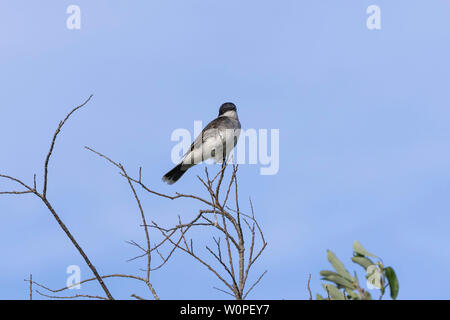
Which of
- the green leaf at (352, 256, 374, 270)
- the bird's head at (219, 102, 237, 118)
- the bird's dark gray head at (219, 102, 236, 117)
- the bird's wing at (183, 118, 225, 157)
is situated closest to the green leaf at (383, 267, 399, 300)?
the green leaf at (352, 256, 374, 270)

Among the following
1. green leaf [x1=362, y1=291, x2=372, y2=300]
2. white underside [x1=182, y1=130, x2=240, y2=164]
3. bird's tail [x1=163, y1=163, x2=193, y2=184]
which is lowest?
green leaf [x1=362, y1=291, x2=372, y2=300]

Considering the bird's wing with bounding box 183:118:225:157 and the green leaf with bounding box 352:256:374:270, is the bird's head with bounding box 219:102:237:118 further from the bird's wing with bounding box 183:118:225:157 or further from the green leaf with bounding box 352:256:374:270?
the green leaf with bounding box 352:256:374:270

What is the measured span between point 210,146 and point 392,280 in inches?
277

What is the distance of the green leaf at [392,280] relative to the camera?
6.01 feet

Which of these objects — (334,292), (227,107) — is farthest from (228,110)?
(334,292)

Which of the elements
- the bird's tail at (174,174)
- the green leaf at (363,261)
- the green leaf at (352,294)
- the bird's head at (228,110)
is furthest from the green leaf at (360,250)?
the bird's head at (228,110)

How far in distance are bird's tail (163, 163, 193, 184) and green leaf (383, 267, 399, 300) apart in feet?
23.6

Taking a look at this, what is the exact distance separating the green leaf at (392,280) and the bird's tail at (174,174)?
7196 mm

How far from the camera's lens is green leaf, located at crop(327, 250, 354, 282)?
6.10 feet

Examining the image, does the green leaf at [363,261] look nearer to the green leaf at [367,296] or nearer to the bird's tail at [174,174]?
the green leaf at [367,296]

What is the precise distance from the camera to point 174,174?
8.97 meters

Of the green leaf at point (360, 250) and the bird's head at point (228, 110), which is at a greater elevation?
the bird's head at point (228, 110)

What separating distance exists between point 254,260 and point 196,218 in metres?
0.85
